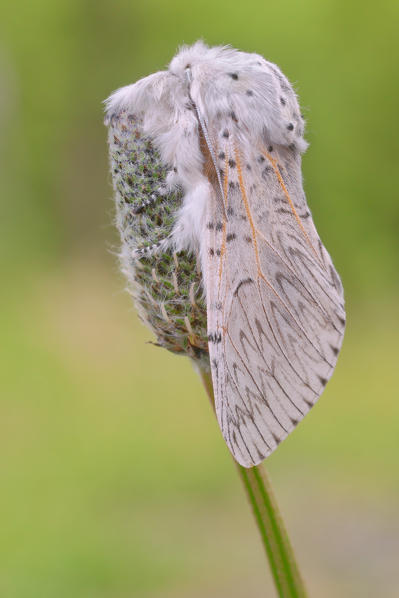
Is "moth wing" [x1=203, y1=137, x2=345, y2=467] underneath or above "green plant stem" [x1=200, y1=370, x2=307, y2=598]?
above

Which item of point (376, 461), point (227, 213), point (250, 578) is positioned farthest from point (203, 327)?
point (376, 461)

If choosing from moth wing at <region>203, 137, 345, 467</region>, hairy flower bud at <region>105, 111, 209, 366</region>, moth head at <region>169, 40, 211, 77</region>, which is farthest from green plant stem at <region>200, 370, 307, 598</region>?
moth head at <region>169, 40, 211, 77</region>

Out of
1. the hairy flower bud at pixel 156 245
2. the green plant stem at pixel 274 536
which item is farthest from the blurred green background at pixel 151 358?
the green plant stem at pixel 274 536

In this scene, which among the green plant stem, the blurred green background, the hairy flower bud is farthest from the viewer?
the blurred green background

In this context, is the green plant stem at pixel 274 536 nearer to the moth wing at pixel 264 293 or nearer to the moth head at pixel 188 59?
the moth wing at pixel 264 293

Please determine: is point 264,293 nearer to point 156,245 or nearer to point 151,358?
point 156,245

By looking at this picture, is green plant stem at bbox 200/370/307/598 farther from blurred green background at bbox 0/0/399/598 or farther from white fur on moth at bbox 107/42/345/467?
blurred green background at bbox 0/0/399/598
